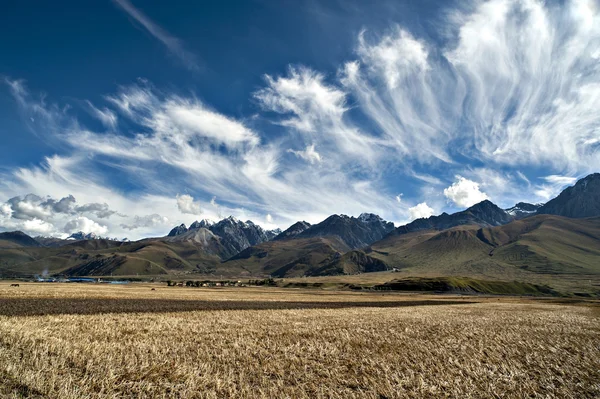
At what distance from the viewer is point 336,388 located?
12172 millimetres

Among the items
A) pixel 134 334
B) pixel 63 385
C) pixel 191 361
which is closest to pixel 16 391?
pixel 63 385

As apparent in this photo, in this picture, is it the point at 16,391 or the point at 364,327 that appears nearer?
the point at 16,391

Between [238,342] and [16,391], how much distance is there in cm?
1162

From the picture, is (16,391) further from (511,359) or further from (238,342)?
(511,359)

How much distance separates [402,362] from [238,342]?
9427 mm

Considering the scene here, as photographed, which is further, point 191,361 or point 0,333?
point 0,333

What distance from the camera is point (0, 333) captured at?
58.0ft

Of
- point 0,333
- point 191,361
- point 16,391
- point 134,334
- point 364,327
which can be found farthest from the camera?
point 364,327

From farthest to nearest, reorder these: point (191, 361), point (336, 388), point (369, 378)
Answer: point (191, 361)
point (369, 378)
point (336, 388)

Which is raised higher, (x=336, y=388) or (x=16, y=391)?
(x=16, y=391)

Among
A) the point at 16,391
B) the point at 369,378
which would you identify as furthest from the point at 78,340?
the point at 369,378

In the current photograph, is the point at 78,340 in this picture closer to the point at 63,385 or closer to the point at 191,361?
the point at 191,361

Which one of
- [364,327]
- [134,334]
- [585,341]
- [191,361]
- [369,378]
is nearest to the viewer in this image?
[369,378]

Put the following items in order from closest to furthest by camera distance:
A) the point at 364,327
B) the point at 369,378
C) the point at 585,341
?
the point at 369,378 < the point at 585,341 < the point at 364,327
